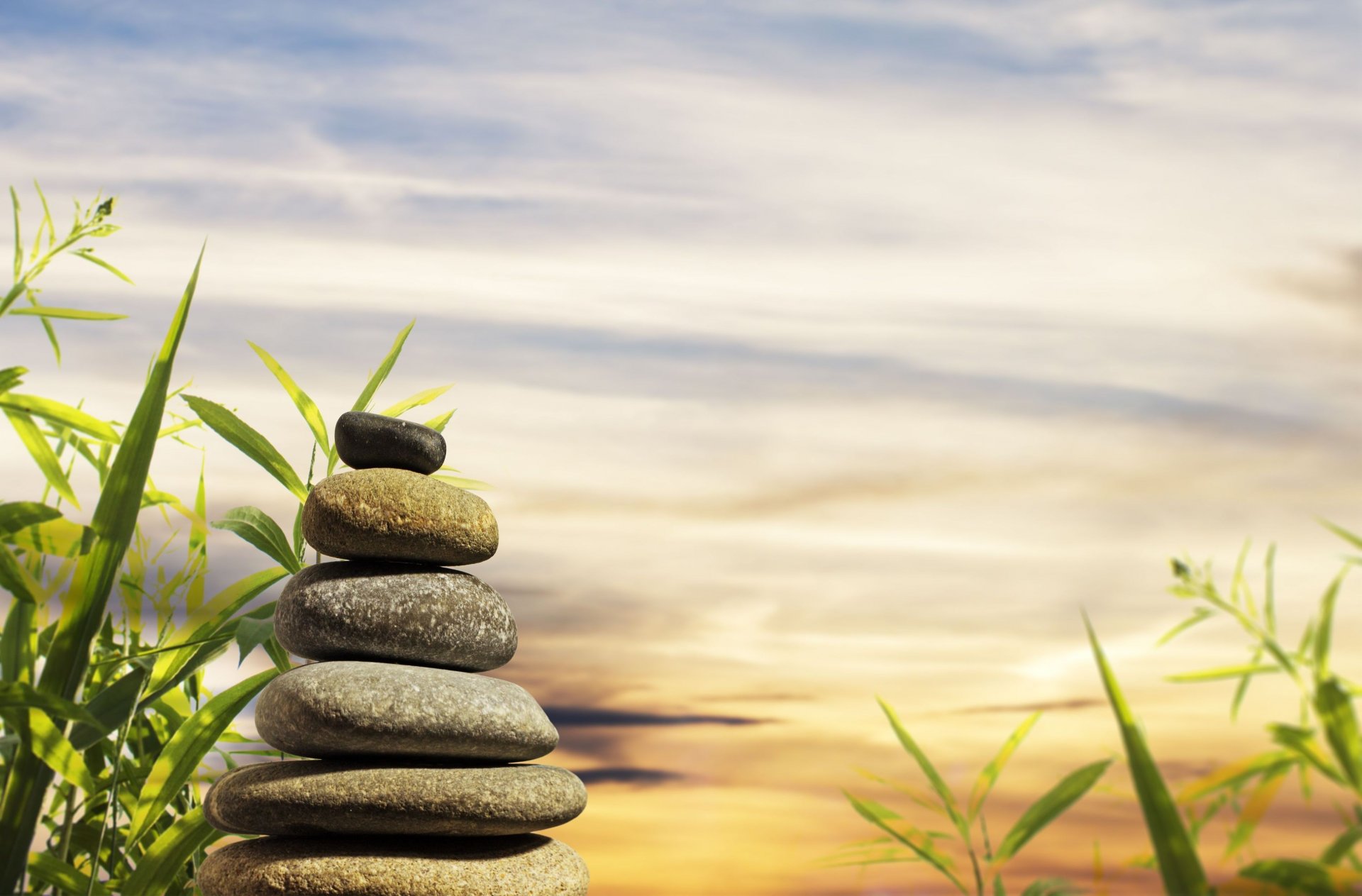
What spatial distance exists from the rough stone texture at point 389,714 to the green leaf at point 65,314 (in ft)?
3.70

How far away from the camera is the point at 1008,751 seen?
1.54m

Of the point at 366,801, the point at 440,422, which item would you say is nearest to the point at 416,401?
the point at 440,422

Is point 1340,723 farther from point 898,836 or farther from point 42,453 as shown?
point 42,453

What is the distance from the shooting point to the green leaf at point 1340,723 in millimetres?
942

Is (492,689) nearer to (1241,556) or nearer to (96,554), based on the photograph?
(96,554)

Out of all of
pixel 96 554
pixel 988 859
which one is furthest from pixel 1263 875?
pixel 96 554

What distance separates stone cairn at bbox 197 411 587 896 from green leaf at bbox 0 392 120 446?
865mm

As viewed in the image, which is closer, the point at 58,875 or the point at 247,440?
the point at 58,875

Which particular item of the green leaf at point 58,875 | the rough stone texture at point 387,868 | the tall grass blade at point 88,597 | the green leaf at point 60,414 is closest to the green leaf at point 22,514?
the tall grass blade at point 88,597

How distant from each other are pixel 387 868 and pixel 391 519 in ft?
3.23

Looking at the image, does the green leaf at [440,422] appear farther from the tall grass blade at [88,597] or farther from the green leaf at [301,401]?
the tall grass blade at [88,597]

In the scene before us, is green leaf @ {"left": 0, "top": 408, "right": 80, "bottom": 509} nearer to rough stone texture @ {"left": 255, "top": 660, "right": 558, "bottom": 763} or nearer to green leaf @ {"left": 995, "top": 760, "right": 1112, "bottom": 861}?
rough stone texture @ {"left": 255, "top": 660, "right": 558, "bottom": 763}

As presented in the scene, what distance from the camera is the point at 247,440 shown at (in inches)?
126

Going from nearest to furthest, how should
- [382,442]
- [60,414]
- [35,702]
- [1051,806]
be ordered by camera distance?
[1051,806]
[35,702]
[60,414]
[382,442]
